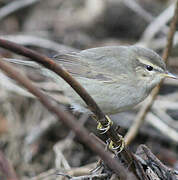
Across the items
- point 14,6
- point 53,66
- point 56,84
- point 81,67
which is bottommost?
point 56,84

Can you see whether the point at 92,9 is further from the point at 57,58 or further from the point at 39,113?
the point at 57,58

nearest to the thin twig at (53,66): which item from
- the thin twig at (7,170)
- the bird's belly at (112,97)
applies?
the thin twig at (7,170)

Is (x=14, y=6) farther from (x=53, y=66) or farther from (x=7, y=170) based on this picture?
(x=7, y=170)

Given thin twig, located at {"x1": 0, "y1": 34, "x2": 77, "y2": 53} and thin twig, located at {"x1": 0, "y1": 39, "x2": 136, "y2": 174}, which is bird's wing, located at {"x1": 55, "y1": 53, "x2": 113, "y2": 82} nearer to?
thin twig, located at {"x1": 0, "y1": 39, "x2": 136, "y2": 174}

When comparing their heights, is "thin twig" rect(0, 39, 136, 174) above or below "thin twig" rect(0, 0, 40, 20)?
above

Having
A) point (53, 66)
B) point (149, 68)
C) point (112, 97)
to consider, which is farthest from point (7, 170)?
point (149, 68)

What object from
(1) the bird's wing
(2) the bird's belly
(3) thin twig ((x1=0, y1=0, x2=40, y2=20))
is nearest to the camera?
(2) the bird's belly

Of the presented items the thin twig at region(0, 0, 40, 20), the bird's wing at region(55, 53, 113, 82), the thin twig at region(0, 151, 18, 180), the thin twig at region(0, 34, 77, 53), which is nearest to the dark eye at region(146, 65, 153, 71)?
the bird's wing at region(55, 53, 113, 82)

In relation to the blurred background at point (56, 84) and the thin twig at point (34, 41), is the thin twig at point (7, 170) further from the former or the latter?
the thin twig at point (34, 41)
